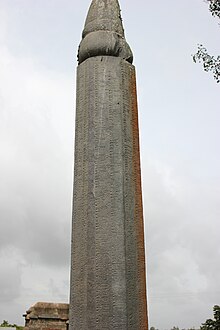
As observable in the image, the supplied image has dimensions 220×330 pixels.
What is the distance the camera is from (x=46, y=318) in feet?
23.9

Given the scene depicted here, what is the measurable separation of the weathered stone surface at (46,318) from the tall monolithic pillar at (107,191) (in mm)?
4214

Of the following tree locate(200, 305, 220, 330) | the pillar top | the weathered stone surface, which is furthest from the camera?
tree locate(200, 305, 220, 330)

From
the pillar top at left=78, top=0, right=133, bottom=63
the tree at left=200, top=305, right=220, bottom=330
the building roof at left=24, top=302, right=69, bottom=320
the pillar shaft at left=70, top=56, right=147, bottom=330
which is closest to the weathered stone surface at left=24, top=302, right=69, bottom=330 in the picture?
the building roof at left=24, top=302, right=69, bottom=320

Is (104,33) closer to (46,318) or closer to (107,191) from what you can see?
(107,191)

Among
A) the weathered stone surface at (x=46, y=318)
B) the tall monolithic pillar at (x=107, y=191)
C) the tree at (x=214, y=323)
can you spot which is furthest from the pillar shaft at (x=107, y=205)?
the tree at (x=214, y=323)

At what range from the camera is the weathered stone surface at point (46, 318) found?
23.8 ft

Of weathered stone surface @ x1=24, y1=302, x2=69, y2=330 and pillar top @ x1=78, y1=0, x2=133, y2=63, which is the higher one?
pillar top @ x1=78, y1=0, x2=133, y2=63

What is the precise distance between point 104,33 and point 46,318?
16.8 feet

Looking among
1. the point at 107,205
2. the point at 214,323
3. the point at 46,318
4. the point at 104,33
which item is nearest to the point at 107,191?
the point at 107,205

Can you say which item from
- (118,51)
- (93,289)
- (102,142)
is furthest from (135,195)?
(118,51)

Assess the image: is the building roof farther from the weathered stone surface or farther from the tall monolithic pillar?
the tall monolithic pillar

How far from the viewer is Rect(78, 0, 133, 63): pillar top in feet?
13.5

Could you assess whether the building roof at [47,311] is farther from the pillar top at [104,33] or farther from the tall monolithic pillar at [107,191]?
the pillar top at [104,33]

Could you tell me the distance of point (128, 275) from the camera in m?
3.37
